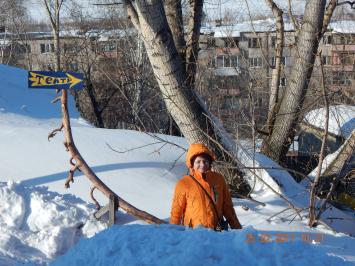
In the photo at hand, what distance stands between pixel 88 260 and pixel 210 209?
99cm

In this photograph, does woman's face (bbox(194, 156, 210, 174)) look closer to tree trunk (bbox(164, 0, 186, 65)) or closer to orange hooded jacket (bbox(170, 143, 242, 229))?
orange hooded jacket (bbox(170, 143, 242, 229))

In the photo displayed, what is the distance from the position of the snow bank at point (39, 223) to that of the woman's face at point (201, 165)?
61.3 inches

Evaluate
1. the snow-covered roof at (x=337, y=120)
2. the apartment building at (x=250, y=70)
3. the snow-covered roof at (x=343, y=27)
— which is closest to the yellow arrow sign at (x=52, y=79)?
the apartment building at (x=250, y=70)

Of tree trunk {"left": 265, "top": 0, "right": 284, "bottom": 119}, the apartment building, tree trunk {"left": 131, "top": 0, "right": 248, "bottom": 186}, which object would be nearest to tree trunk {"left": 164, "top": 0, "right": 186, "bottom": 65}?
the apartment building

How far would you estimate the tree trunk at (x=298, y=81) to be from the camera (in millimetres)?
5445

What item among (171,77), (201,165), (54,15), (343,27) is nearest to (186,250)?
(201,165)

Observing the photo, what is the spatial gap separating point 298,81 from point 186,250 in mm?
4653

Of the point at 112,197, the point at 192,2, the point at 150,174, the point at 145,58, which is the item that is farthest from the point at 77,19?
the point at 112,197

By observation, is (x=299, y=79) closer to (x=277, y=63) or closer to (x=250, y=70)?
(x=250, y=70)

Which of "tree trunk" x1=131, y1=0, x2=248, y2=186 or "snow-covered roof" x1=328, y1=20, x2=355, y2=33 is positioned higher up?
"snow-covered roof" x1=328, y1=20, x2=355, y2=33

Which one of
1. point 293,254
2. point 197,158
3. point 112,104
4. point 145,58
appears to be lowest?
point 112,104

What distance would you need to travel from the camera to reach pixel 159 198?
4383 millimetres

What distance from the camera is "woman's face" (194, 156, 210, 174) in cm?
256

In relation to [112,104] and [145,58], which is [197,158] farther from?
[112,104]
